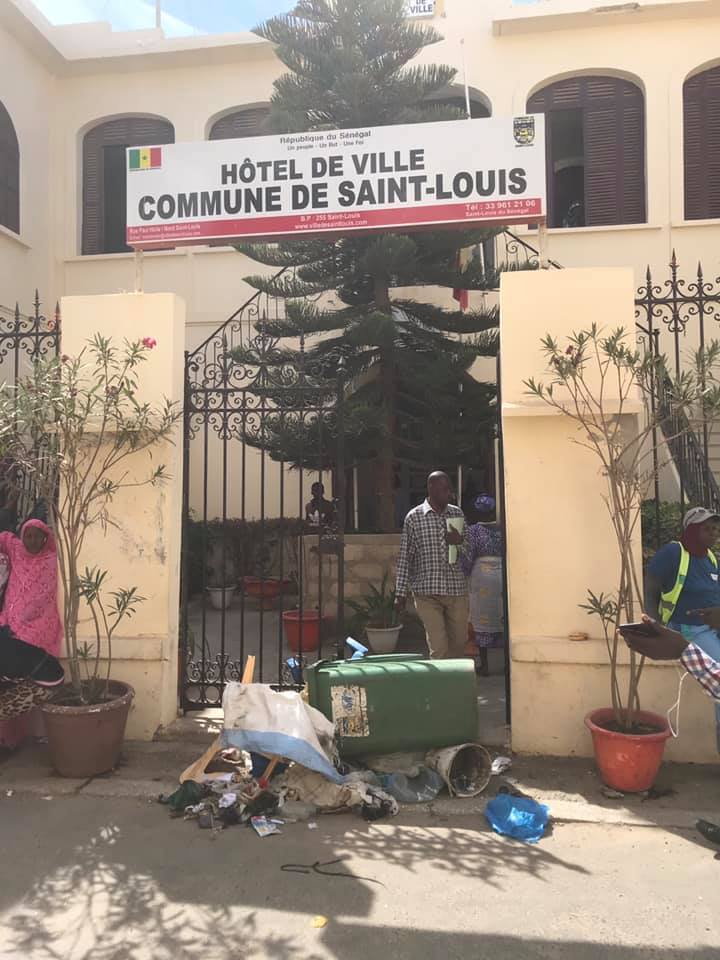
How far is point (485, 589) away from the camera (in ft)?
21.0

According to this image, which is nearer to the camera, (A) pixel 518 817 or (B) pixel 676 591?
(A) pixel 518 817

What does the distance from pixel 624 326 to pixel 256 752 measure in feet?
11.3

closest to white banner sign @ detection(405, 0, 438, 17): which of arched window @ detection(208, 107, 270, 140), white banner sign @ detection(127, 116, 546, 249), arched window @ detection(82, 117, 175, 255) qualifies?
arched window @ detection(208, 107, 270, 140)

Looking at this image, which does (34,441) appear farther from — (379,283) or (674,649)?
(379,283)

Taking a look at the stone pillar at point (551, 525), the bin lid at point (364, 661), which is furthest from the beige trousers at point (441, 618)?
the bin lid at point (364, 661)

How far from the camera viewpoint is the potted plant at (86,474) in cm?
446

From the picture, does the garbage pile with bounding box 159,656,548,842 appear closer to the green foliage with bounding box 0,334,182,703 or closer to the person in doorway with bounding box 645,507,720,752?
the green foliage with bounding box 0,334,182,703

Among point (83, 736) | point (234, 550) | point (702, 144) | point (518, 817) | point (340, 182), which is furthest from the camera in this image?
point (702, 144)

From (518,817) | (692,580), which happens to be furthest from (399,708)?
(692,580)

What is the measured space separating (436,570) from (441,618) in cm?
39

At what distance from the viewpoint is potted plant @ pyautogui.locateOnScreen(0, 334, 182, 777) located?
4461 mm

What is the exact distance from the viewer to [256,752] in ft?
13.5

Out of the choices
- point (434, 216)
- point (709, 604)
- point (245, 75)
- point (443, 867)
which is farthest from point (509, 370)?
point (245, 75)

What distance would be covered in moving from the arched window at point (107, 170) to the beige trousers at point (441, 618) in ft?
31.4
